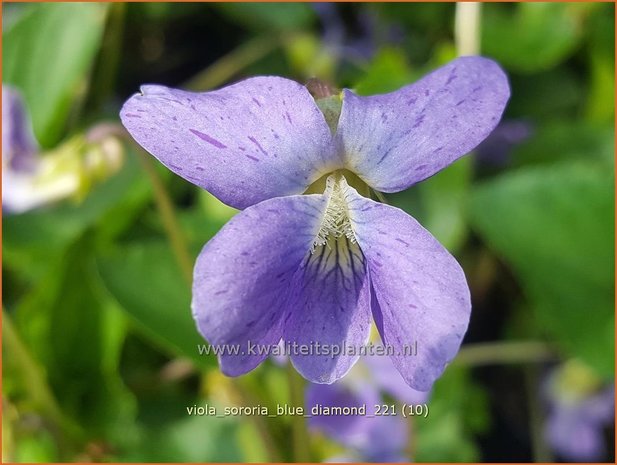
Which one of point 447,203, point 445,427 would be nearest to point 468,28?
point 447,203

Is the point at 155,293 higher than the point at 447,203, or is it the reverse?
the point at 447,203

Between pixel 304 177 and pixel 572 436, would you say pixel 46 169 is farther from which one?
pixel 572 436

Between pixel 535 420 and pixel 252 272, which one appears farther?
pixel 535 420

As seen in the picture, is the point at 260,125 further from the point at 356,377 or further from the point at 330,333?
the point at 356,377

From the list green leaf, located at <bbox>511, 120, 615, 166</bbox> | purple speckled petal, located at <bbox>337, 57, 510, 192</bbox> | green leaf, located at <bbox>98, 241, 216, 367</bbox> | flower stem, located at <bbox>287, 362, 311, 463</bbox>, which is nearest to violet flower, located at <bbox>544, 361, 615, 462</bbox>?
green leaf, located at <bbox>511, 120, 615, 166</bbox>

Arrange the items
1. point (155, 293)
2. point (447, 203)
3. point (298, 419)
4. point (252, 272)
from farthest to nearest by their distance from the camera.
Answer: point (447, 203), point (155, 293), point (298, 419), point (252, 272)
